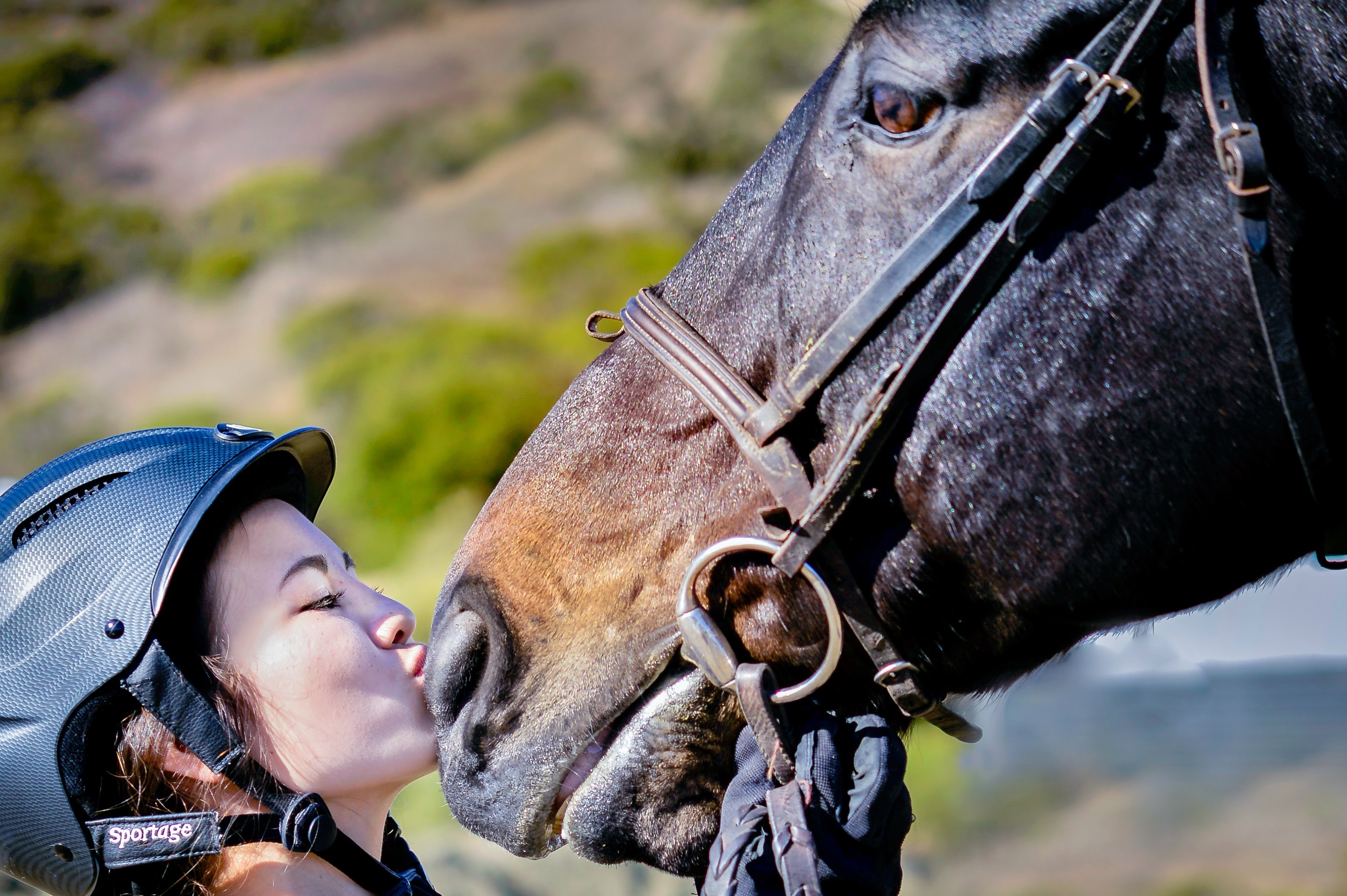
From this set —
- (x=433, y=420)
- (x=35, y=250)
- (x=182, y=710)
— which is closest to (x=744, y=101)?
(x=433, y=420)

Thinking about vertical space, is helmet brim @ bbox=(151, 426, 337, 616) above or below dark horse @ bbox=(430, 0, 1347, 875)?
below

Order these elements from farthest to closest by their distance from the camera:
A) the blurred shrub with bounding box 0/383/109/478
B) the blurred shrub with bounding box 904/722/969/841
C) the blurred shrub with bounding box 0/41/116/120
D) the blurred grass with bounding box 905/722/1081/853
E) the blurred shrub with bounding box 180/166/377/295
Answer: the blurred shrub with bounding box 0/41/116/120 → the blurred shrub with bounding box 180/166/377/295 → the blurred shrub with bounding box 0/383/109/478 → the blurred shrub with bounding box 904/722/969/841 → the blurred grass with bounding box 905/722/1081/853

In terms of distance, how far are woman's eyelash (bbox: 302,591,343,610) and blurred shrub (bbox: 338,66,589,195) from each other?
20.0 meters

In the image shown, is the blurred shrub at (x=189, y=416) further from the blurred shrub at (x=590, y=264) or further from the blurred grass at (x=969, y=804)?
the blurred grass at (x=969, y=804)

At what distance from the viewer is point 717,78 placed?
59.6 ft

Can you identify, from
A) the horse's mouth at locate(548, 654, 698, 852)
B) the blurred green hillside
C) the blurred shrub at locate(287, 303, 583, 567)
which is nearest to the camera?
the horse's mouth at locate(548, 654, 698, 852)

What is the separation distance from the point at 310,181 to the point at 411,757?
2118 centimetres

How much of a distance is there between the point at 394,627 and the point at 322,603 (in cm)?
13

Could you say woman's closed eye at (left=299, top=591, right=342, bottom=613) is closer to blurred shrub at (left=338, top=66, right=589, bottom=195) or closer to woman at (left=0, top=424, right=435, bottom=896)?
woman at (left=0, top=424, right=435, bottom=896)

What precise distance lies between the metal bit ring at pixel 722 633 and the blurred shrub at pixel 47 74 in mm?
26962

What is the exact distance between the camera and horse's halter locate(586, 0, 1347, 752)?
1.28 meters

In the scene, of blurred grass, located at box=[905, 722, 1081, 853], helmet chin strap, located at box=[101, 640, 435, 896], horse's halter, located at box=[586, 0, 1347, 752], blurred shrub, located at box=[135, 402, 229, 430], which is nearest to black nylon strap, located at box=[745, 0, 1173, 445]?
horse's halter, located at box=[586, 0, 1347, 752]

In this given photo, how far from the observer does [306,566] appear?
187cm

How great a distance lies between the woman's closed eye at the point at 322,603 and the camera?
183 cm
